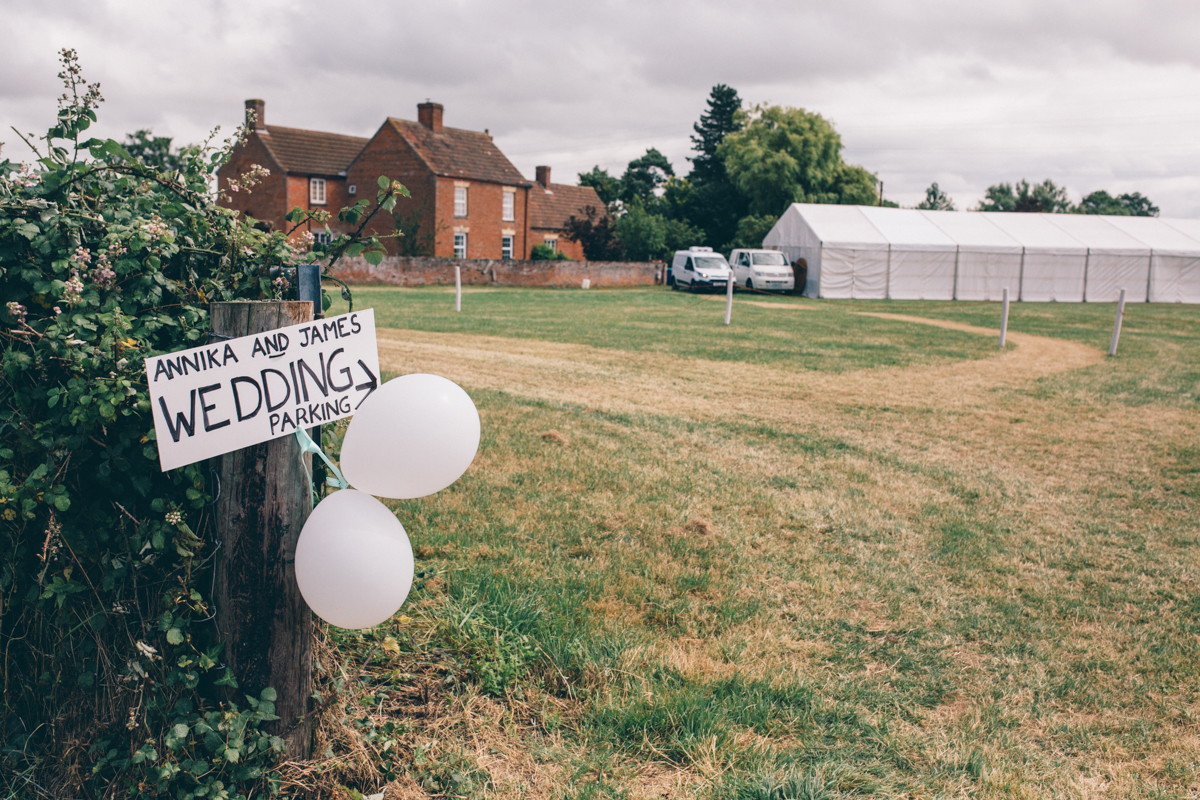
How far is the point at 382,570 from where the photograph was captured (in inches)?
84.2

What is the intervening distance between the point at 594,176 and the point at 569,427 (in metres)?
91.4

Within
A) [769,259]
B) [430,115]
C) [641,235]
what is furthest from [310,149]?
[769,259]

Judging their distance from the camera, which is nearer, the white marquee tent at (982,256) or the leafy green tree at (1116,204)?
the white marquee tent at (982,256)

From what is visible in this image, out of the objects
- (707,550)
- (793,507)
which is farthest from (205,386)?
(793,507)

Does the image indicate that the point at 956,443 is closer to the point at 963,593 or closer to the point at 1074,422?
the point at 1074,422

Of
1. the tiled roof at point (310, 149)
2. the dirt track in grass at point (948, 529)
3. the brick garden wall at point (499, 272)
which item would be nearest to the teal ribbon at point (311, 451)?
the dirt track in grass at point (948, 529)

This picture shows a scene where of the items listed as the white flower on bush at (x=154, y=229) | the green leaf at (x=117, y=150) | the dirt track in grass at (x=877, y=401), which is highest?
the green leaf at (x=117, y=150)

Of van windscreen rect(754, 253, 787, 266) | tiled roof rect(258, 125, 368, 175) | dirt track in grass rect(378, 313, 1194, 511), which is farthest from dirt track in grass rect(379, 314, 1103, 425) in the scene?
tiled roof rect(258, 125, 368, 175)

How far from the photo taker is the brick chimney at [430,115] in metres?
47.0

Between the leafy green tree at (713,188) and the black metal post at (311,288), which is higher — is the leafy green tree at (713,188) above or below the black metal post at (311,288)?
above

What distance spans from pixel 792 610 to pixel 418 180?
148 ft

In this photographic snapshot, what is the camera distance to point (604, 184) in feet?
299

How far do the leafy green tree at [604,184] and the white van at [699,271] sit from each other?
50.6m

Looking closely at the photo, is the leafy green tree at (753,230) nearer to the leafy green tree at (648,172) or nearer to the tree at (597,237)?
the tree at (597,237)
